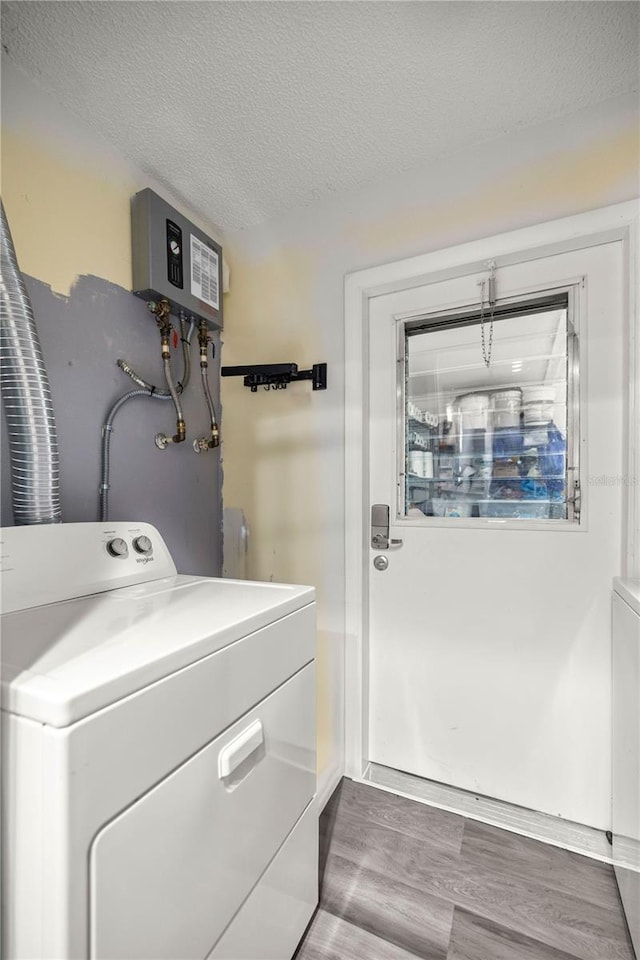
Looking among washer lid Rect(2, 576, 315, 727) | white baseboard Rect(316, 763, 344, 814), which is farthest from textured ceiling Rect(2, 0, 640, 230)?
white baseboard Rect(316, 763, 344, 814)

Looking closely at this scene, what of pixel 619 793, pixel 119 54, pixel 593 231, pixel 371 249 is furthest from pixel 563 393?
pixel 119 54

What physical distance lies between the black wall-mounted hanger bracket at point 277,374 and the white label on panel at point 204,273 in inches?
11.3

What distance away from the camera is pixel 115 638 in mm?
665

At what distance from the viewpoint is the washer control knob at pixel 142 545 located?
1.15 m

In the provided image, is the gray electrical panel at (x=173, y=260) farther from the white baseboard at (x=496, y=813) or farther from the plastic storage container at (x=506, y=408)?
the white baseboard at (x=496, y=813)

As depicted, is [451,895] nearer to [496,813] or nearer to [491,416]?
[496,813]

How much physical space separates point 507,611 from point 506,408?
695 millimetres

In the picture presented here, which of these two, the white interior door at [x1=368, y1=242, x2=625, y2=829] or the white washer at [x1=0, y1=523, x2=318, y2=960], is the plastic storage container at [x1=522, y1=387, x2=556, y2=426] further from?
the white washer at [x1=0, y1=523, x2=318, y2=960]

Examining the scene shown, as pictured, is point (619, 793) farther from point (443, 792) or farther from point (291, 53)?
point (291, 53)

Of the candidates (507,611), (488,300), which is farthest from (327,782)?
(488,300)

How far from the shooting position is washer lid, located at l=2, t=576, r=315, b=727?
49 cm

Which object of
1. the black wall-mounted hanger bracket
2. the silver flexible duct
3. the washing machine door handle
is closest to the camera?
the washing machine door handle

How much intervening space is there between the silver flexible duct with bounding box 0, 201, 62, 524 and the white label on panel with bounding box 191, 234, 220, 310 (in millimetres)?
683

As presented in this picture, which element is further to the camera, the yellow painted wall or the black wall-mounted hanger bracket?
the black wall-mounted hanger bracket
